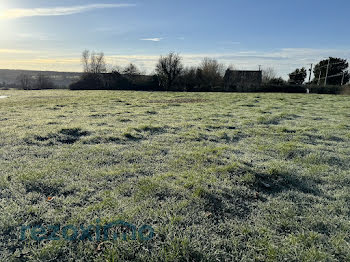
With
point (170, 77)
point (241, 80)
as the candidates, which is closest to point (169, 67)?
point (170, 77)

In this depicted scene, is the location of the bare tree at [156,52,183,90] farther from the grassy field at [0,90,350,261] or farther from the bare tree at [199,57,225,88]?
the grassy field at [0,90,350,261]

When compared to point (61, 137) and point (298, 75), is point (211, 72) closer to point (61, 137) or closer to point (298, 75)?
point (298, 75)

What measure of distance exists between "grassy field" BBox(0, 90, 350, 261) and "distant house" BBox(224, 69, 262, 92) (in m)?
24.3

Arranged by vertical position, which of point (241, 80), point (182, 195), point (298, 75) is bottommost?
point (182, 195)

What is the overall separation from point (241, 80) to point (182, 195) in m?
37.7

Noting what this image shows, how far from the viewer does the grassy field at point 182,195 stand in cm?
239

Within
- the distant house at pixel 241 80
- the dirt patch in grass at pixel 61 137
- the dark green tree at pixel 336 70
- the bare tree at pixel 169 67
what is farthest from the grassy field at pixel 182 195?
the dark green tree at pixel 336 70

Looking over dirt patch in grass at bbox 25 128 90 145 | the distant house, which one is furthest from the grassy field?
the distant house

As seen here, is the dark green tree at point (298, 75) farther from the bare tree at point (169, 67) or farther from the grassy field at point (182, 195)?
the grassy field at point (182, 195)

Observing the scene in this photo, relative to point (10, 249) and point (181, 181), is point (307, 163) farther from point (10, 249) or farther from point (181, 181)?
point (10, 249)

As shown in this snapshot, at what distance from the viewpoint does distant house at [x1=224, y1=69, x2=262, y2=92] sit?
29438 mm

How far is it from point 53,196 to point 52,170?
1.01 m

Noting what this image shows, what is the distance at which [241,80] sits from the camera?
125ft

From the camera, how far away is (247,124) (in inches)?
338
